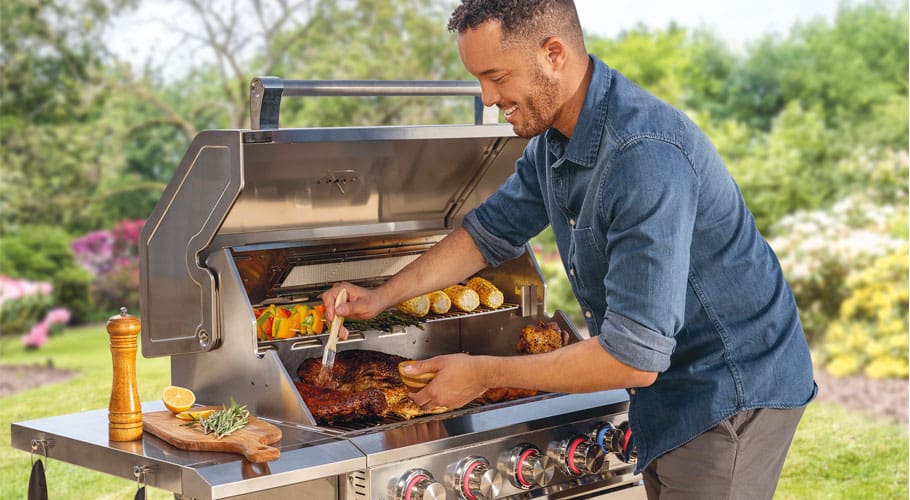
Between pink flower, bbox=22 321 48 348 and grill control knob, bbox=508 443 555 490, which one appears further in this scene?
pink flower, bbox=22 321 48 348

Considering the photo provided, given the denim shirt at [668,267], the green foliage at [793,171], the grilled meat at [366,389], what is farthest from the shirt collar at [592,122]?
the green foliage at [793,171]

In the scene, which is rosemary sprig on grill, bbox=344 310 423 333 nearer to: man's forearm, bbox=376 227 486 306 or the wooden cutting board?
man's forearm, bbox=376 227 486 306

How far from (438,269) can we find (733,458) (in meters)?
1.02

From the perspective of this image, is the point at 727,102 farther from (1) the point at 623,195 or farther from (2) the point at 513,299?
(1) the point at 623,195

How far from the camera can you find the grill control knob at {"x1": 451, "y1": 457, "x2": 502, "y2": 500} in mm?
2707

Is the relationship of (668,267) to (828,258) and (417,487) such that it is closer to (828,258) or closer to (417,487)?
(417,487)

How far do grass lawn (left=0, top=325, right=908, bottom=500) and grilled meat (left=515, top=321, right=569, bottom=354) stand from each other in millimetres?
3032

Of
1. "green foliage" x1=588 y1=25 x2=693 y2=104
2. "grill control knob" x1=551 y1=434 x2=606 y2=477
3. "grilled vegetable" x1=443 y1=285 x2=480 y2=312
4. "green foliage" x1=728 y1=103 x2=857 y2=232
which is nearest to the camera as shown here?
"grill control knob" x1=551 y1=434 x2=606 y2=477

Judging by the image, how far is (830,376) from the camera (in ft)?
25.8

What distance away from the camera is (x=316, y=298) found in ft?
10.8

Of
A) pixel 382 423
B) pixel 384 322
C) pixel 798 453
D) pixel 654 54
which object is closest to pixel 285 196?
pixel 384 322

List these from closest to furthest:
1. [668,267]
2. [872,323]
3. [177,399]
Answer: [668,267]
[177,399]
[872,323]

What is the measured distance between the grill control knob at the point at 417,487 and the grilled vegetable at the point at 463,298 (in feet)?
3.01

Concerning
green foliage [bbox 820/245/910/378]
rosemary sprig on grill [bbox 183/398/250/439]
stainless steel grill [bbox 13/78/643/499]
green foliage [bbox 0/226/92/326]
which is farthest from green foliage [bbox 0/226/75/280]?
rosemary sprig on grill [bbox 183/398/250/439]
